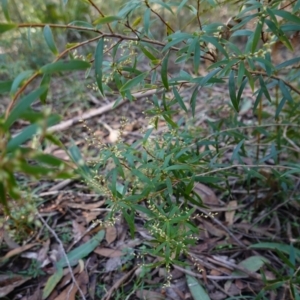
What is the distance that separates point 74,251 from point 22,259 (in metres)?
0.22

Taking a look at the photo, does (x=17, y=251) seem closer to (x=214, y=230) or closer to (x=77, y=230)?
(x=77, y=230)

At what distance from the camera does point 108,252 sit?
152 cm

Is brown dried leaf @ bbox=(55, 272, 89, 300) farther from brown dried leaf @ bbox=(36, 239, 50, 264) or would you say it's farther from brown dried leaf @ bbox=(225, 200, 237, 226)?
brown dried leaf @ bbox=(225, 200, 237, 226)

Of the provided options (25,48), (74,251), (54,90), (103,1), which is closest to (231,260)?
(74,251)

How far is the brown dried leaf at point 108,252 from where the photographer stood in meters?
1.50

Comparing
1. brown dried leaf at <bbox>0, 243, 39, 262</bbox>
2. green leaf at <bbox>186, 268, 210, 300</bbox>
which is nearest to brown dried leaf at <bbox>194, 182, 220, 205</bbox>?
green leaf at <bbox>186, 268, 210, 300</bbox>

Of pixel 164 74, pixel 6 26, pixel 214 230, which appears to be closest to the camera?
pixel 6 26

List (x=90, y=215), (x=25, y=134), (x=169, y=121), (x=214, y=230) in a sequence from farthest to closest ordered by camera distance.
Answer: (x=90, y=215)
(x=214, y=230)
(x=169, y=121)
(x=25, y=134)

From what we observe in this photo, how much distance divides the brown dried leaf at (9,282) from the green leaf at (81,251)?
146mm

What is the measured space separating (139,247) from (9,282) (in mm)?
512

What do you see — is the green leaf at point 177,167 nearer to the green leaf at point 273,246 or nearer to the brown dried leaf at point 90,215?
the green leaf at point 273,246

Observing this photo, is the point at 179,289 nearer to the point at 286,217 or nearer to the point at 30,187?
the point at 286,217

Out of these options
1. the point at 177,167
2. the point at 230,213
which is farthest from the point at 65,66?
the point at 230,213

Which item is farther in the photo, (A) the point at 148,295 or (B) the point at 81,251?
(B) the point at 81,251
